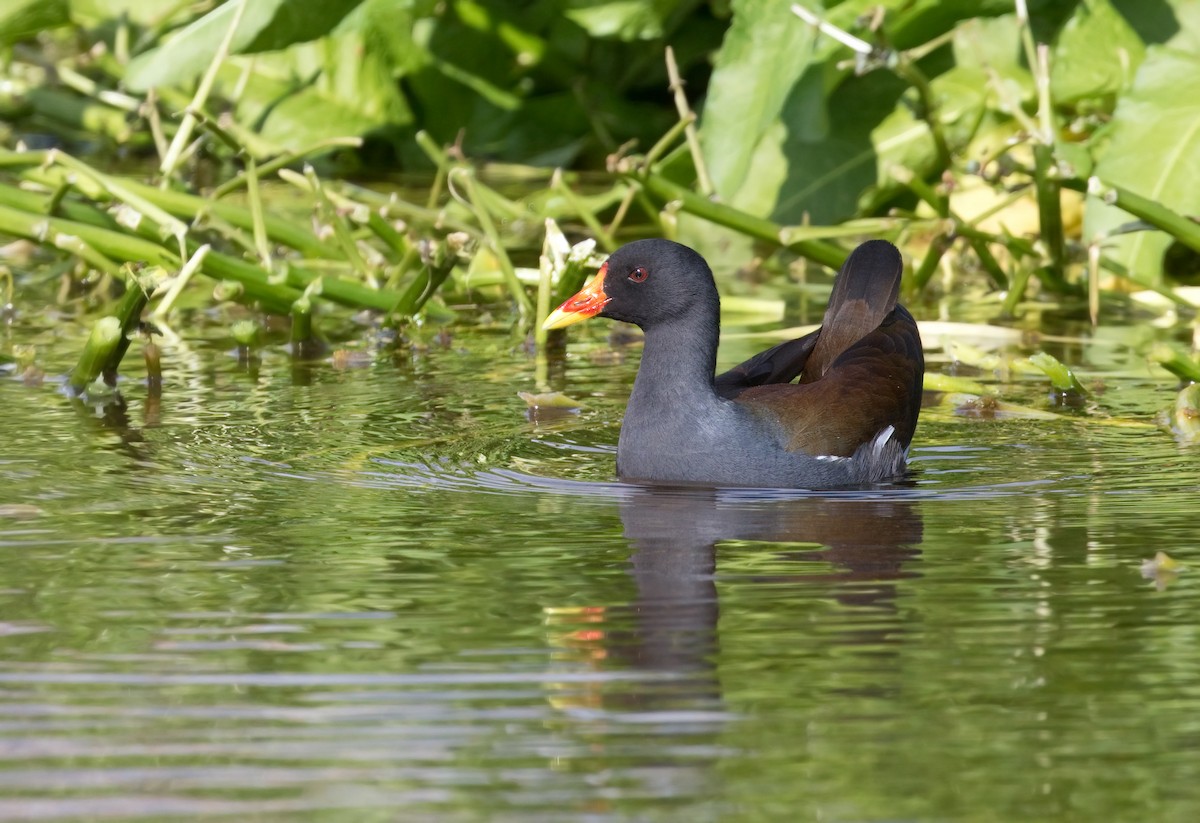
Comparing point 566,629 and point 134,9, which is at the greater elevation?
point 134,9

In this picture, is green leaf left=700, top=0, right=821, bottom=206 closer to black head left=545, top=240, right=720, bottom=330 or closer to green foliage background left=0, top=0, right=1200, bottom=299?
green foliage background left=0, top=0, right=1200, bottom=299

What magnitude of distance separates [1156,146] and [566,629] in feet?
12.2

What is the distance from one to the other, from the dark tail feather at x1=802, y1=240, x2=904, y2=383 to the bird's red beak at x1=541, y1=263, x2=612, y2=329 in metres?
0.69

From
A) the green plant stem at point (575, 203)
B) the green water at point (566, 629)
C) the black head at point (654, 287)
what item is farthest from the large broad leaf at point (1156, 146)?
the black head at point (654, 287)

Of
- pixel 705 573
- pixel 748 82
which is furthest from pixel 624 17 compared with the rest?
pixel 705 573

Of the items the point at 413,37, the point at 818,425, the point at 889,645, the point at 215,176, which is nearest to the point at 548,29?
the point at 413,37

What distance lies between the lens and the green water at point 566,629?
2580 millimetres

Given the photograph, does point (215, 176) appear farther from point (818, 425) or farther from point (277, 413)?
point (818, 425)

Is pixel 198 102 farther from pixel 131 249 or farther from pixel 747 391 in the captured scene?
pixel 747 391

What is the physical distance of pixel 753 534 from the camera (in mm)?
3977

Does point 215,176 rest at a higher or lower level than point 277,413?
higher

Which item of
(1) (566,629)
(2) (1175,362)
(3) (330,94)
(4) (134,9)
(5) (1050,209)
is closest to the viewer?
(1) (566,629)

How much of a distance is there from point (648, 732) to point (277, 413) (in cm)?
260

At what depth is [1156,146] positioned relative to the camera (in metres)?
6.29
